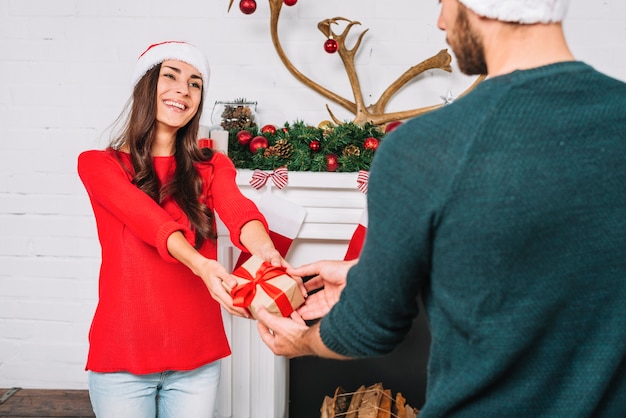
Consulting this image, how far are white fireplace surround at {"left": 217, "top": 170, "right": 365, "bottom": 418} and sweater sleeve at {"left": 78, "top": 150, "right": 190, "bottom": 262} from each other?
1.98 feet

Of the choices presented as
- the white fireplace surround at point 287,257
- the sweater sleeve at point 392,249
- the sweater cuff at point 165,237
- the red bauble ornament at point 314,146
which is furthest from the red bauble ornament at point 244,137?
the sweater sleeve at point 392,249

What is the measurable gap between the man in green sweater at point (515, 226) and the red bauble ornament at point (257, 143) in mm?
1331

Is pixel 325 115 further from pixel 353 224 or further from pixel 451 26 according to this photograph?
pixel 451 26

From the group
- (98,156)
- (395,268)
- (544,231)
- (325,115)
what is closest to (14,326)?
(98,156)

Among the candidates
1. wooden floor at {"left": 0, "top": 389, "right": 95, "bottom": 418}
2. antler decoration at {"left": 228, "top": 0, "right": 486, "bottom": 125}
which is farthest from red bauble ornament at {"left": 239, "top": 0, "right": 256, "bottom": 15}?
wooden floor at {"left": 0, "top": 389, "right": 95, "bottom": 418}

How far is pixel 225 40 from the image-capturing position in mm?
2512

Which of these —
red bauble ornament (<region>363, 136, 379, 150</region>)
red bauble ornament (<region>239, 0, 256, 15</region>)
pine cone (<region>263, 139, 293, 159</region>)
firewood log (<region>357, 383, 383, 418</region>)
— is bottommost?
firewood log (<region>357, 383, 383, 418</region>)

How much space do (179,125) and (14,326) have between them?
159 cm

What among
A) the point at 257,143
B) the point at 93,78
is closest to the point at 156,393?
the point at 257,143

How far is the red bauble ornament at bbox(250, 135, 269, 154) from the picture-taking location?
218 cm

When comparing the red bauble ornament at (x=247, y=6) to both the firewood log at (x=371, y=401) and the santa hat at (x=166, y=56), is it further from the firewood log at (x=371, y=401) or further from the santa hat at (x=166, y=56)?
the firewood log at (x=371, y=401)

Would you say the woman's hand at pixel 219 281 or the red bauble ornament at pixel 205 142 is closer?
the woman's hand at pixel 219 281

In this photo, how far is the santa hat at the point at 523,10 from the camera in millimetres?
842

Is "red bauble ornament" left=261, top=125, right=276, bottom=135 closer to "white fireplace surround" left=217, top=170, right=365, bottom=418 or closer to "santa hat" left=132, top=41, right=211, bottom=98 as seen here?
"white fireplace surround" left=217, top=170, right=365, bottom=418
